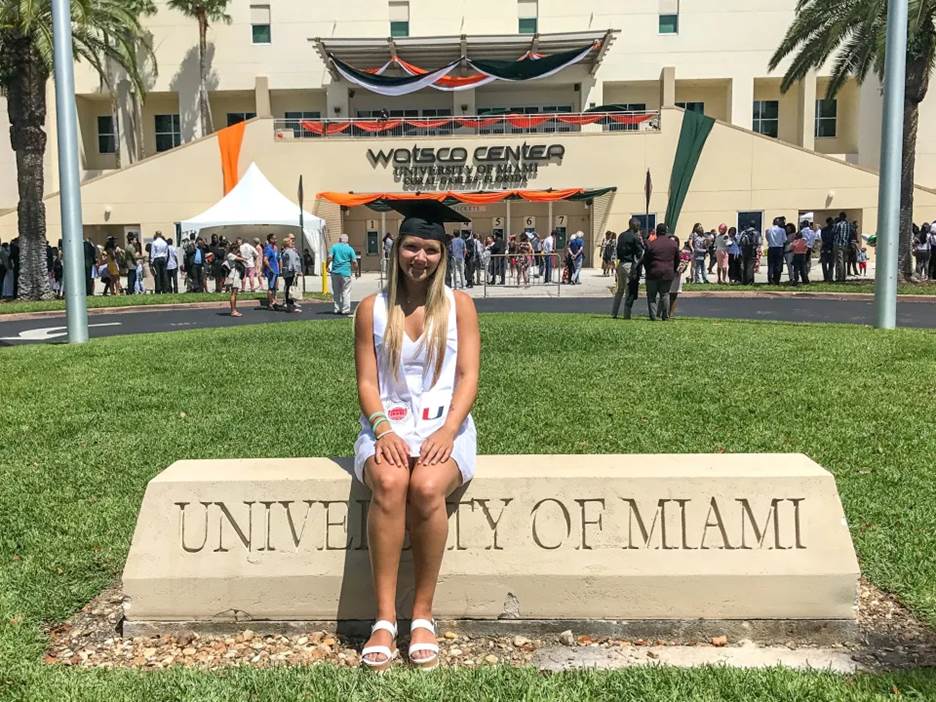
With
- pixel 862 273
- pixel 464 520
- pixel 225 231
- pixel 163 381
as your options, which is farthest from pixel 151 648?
pixel 225 231

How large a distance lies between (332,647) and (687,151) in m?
33.0

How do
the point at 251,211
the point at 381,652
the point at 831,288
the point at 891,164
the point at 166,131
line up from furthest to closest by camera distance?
the point at 166,131 → the point at 251,211 → the point at 831,288 → the point at 891,164 → the point at 381,652

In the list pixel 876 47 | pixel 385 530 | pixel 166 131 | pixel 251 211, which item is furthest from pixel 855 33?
pixel 166 131

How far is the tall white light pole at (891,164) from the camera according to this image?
39.2ft

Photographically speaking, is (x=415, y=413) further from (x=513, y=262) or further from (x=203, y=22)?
(x=203, y=22)

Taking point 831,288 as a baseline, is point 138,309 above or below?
below

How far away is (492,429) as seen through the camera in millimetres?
6566

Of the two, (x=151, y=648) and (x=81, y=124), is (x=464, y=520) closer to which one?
(x=151, y=648)

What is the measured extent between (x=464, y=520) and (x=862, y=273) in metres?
26.7

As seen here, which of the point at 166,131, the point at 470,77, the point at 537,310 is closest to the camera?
the point at 537,310

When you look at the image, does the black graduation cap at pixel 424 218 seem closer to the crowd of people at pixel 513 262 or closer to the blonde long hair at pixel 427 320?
the blonde long hair at pixel 427 320

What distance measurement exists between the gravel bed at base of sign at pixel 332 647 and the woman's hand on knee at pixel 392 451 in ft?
2.53

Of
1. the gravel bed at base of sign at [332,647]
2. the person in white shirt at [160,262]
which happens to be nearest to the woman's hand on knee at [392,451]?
the gravel bed at base of sign at [332,647]

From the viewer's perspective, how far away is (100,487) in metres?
5.37
